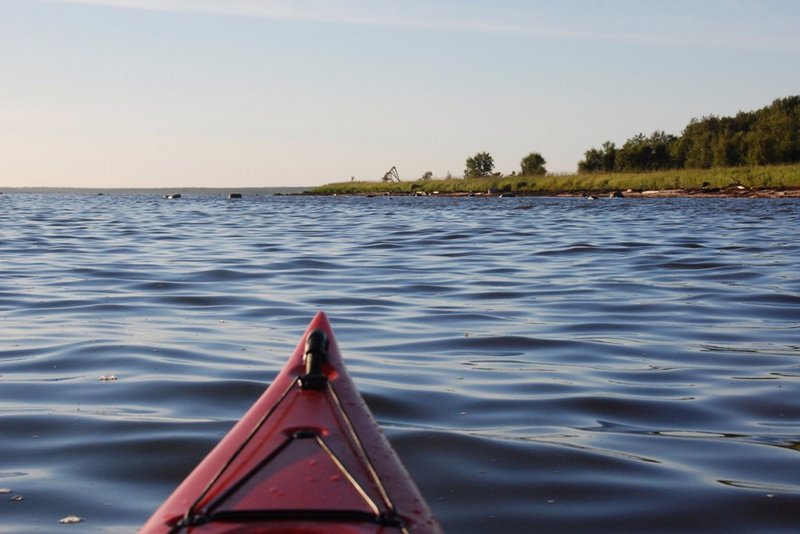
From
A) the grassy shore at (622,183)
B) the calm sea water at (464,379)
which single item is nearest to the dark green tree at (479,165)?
the grassy shore at (622,183)

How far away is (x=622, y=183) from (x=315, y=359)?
58086 mm

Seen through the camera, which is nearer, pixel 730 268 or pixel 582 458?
pixel 582 458

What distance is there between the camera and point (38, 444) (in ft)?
15.6

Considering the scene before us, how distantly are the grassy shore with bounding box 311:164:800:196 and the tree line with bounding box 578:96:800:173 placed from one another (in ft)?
12.2

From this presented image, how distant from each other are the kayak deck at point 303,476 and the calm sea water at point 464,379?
884 mm

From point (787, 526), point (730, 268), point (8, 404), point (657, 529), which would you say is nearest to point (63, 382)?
point (8, 404)

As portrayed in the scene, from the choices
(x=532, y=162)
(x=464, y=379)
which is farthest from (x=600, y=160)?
(x=464, y=379)

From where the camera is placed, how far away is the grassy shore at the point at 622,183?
50.5 metres

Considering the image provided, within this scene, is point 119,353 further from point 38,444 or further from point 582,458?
point 582,458

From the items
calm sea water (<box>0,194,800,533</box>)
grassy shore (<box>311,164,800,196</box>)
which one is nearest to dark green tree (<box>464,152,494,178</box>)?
grassy shore (<box>311,164,800,196</box>)

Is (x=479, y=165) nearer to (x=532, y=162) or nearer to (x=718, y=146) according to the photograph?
(x=532, y=162)

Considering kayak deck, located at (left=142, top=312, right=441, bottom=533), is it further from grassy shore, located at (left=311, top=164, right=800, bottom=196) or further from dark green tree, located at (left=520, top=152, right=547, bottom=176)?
dark green tree, located at (left=520, top=152, right=547, bottom=176)

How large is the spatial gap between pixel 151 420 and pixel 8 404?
3.28 feet

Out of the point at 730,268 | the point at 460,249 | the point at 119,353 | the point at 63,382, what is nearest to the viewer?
the point at 63,382
